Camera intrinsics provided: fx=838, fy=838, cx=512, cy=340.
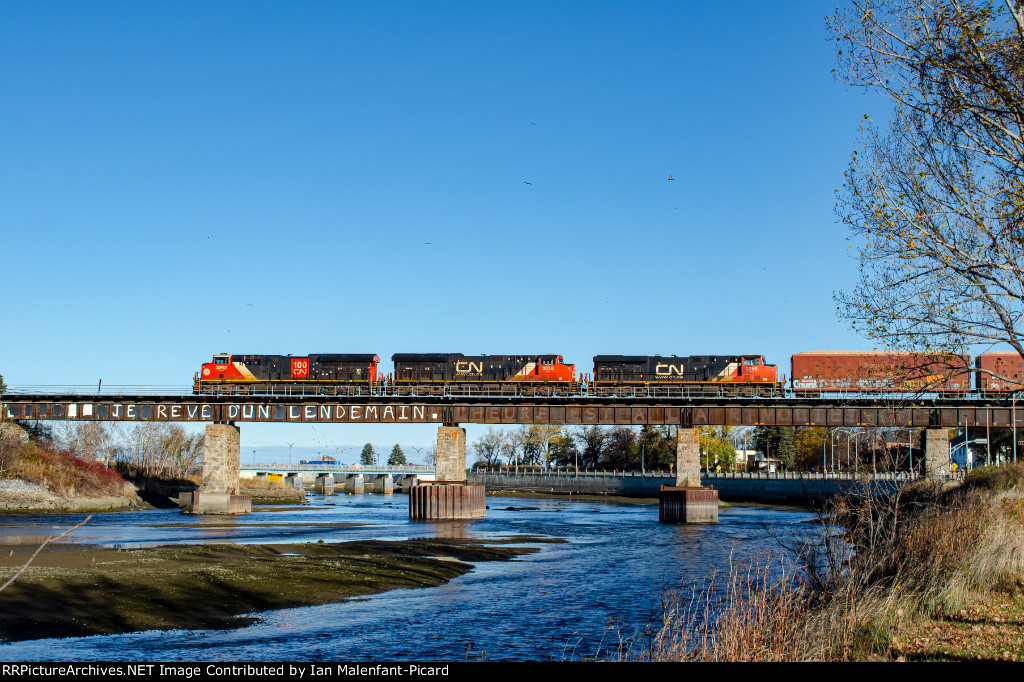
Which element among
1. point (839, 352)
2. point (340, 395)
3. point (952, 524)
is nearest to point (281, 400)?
point (340, 395)

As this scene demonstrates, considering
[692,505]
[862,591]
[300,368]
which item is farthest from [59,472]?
[862,591]

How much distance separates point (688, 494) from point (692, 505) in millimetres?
962

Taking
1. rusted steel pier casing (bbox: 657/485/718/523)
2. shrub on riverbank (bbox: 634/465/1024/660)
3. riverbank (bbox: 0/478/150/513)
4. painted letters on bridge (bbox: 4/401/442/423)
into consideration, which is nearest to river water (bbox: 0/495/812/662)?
shrub on riverbank (bbox: 634/465/1024/660)

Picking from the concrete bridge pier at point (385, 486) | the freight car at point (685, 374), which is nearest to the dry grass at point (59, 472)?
the freight car at point (685, 374)

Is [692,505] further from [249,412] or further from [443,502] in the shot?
[249,412]

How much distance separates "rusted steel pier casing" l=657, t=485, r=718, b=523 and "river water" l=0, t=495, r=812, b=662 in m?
6.06

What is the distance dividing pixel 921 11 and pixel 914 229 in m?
5.08

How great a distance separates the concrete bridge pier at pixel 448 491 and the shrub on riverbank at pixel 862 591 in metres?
46.3

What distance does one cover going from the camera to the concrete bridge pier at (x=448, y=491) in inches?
2872

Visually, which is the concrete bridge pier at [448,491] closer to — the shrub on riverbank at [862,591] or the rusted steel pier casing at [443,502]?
the rusted steel pier casing at [443,502]

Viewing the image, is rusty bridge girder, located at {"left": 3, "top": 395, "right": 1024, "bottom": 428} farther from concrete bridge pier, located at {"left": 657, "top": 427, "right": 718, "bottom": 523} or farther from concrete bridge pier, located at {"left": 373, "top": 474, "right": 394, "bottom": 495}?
concrete bridge pier, located at {"left": 373, "top": 474, "right": 394, "bottom": 495}

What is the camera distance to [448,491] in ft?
239

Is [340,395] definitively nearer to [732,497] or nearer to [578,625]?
[578,625]

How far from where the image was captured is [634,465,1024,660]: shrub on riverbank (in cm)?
1484
